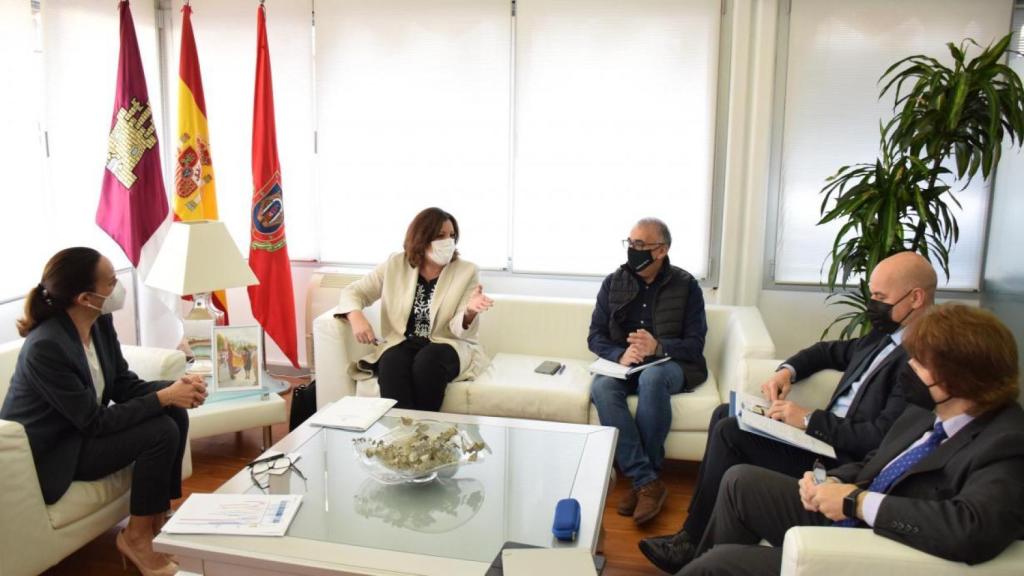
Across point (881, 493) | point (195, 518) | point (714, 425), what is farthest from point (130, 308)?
point (881, 493)

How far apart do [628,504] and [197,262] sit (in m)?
2.01

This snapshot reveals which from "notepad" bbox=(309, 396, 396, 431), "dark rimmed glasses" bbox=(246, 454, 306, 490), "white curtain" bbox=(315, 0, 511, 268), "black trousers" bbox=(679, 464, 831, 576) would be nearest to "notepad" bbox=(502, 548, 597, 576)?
"black trousers" bbox=(679, 464, 831, 576)

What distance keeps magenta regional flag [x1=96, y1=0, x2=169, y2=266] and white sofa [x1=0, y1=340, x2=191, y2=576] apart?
1.92m

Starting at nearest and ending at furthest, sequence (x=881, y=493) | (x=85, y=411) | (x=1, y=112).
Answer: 1. (x=881, y=493)
2. (x=85, y=411)
3. (x=1, y=112)

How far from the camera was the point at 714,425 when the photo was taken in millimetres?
2863

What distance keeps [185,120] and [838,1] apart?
3460mm

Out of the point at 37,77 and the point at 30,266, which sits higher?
the point at 37,77

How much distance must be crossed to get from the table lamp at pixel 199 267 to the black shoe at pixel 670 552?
6.52ft

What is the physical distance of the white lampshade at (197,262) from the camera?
326 centimetres

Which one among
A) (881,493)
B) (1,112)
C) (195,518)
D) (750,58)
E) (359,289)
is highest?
(750,58)

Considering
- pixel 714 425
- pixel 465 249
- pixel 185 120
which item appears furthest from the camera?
pixel 465 249

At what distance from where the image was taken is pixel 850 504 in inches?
74.5

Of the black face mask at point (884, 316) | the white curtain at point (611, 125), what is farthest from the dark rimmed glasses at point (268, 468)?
the white curtain at point (611, 125)

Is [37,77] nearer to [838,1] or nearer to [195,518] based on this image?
[195,518]
